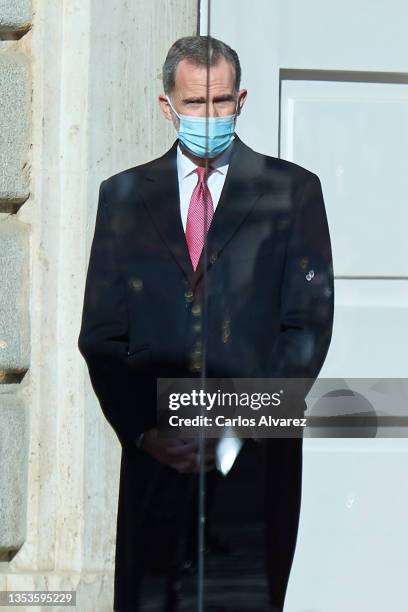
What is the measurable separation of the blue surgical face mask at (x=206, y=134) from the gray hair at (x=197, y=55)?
11cm

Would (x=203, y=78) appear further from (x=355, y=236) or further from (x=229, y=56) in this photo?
(x=355, y=236)

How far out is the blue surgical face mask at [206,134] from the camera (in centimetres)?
414

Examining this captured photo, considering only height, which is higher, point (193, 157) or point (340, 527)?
point (193, 157)

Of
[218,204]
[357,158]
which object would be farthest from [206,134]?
[357,158]

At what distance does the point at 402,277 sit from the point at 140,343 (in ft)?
2.52

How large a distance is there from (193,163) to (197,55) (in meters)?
0.30

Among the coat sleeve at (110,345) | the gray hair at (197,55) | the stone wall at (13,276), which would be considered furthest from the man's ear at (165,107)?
the stone wall at (13,276)

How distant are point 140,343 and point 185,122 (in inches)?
24.4

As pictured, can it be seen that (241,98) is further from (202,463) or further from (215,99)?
(202,463)

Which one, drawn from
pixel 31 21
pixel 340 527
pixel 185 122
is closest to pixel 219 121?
pixel 185 122

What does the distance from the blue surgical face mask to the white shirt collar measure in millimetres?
17

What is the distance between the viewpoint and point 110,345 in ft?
13.9

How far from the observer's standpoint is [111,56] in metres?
4.30

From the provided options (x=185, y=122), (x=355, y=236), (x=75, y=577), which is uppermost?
(x=185, y=122)
